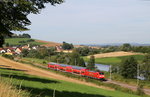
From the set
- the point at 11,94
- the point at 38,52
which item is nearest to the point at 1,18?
the point at 11,94

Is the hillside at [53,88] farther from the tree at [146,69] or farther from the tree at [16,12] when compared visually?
the tree at [146,69]

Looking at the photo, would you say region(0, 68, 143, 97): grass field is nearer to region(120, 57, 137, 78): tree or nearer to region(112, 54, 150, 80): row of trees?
region(120, 57, 137, 78): tree

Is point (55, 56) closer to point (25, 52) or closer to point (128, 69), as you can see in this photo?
point (25, 52)

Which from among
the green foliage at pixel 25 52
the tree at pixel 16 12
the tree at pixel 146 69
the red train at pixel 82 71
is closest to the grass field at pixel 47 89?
the tree at pixel 16 12

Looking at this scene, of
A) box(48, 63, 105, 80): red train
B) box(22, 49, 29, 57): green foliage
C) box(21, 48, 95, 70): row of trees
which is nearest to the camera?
box(48, 63, 105, 80): red train

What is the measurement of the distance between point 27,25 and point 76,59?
273 ft

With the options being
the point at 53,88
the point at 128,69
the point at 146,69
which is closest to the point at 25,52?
the point at 128,69

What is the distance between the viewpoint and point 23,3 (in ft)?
34.1

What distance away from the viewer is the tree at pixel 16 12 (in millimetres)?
10609

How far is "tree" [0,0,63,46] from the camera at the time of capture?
34.8ft

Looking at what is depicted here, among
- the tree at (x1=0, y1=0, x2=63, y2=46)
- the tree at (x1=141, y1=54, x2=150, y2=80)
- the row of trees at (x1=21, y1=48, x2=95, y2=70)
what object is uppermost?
the tree at (x1=0, y1=0, x2=63, y2=46)

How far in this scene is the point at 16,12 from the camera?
452 inches

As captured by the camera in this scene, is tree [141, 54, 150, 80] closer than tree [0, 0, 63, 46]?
No

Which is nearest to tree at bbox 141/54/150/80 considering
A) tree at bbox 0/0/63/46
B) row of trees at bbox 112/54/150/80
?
row of trees at bbox 112/54/150/80
